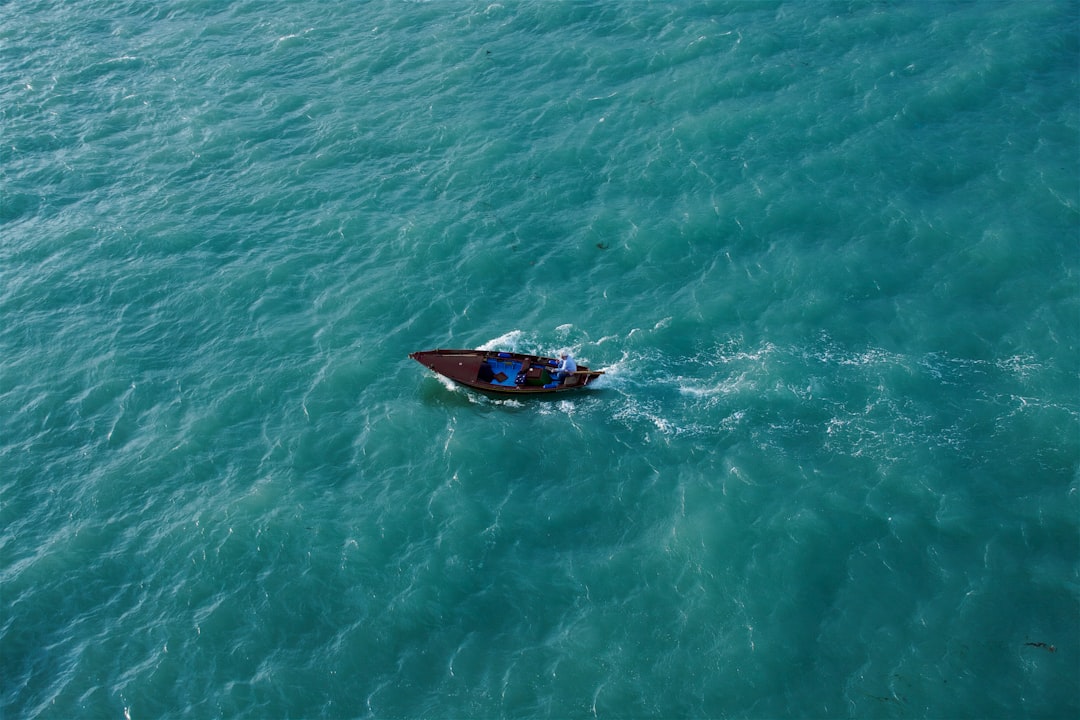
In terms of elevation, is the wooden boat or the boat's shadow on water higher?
the wooden boat

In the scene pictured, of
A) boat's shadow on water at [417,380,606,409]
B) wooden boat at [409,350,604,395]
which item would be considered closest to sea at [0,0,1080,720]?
boat's shadow on water at [417,380,606,409]

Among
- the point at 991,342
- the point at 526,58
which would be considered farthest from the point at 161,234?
the point at 991,342

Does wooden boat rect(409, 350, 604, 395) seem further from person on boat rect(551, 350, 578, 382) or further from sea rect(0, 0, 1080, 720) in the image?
sea rect(0, 0, 1080, 720)

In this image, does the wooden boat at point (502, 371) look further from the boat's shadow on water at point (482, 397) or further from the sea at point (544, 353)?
the sea at point (544, 353)

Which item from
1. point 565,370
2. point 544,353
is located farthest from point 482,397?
point 565,370

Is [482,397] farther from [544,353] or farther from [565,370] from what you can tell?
[565,370]

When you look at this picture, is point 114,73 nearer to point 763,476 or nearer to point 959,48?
point 763,476
